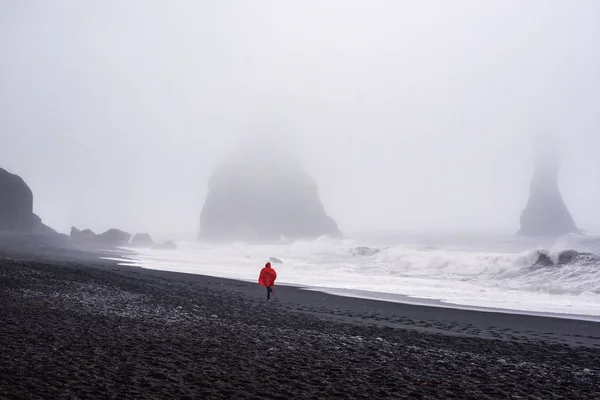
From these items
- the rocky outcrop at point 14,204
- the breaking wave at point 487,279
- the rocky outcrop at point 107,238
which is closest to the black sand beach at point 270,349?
the breaking wave at point 487,279

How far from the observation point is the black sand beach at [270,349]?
32.0ft

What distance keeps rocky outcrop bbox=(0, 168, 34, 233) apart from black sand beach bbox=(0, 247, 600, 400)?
6811cm

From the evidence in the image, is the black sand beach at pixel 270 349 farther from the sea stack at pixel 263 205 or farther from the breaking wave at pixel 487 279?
the sea stack at pixel 263 205

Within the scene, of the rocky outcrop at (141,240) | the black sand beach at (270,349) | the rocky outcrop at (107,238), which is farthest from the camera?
the rocky outcrop at (141,240)

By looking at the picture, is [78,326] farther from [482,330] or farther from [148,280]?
[148,280]

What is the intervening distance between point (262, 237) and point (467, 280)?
105m

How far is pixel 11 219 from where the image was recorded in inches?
3329

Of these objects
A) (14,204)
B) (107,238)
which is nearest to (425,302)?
(14,204)

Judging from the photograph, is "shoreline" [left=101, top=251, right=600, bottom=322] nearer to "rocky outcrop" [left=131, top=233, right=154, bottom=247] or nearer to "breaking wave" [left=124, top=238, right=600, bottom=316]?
"breaking wave" [left=124, top=238, right=600, bottom=316]

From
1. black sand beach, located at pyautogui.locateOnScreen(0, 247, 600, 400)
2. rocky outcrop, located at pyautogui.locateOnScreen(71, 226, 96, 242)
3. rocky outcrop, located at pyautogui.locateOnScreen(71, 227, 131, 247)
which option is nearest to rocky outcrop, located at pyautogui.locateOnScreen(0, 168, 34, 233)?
rocky outcrop, located at pyautogui.locateOnScreen(71, 227, 131, 247)

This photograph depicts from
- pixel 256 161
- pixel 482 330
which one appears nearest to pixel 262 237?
pixel 256 161

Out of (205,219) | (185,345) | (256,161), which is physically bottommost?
(185,345)

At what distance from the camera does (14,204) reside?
278 feet

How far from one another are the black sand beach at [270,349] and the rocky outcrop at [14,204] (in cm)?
6811
